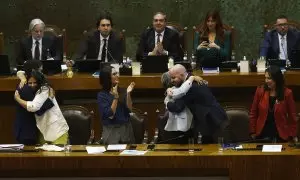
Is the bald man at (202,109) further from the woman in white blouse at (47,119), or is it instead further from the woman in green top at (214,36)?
the woman in green top at (214,36)

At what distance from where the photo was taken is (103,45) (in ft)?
30.7

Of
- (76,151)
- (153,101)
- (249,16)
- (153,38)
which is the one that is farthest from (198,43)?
(76,151)

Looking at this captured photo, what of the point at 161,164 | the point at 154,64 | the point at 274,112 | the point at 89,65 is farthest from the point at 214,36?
the point at 161,164

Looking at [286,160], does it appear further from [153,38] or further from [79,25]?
[79,25]

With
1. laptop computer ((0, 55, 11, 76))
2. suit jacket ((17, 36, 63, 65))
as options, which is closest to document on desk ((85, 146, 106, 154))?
laptop computer ((0, 55, 11, 76))

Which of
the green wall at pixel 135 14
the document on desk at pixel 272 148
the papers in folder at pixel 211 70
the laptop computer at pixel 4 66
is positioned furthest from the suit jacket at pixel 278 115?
the green wall at pixel 135 14

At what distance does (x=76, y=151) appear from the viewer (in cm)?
607

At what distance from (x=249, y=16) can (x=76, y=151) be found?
5502 mm

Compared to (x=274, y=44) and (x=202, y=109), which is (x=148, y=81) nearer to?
(x=202, y=109)

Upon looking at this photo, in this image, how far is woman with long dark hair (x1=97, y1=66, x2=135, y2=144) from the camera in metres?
7.09

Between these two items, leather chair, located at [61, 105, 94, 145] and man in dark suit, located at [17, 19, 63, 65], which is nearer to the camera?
leather chair, located at [61, 105, 94, 145]

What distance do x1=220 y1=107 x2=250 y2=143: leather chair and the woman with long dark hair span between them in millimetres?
944

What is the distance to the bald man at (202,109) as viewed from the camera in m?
6.69

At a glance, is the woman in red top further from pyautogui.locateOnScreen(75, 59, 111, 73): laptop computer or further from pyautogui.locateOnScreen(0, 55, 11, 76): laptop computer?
pyautogui.locateOnScreen(0, 55, 11, 76): laptop computer
